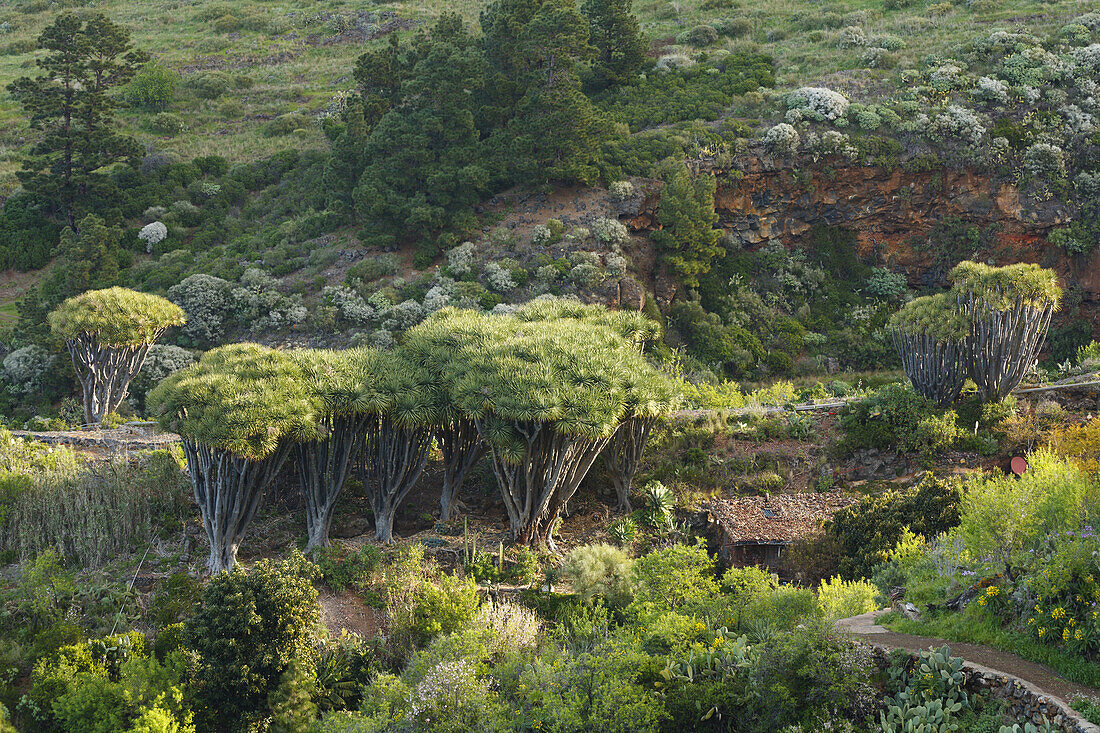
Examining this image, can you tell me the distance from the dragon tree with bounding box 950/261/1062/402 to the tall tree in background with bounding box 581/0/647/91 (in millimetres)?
25857

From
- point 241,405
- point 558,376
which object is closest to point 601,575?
point 558,376

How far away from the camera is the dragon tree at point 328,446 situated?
1905cm

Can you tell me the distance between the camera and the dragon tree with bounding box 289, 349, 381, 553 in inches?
750

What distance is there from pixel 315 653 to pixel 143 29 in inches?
2630

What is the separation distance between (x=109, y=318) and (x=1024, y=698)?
24531mm

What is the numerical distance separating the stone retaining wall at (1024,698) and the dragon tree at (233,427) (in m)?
12.3

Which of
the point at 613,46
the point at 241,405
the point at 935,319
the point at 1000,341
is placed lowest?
the point at 1000,341

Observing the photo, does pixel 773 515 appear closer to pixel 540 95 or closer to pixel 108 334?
pixel 108 334

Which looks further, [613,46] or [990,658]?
[613,46]

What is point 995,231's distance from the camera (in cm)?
3694

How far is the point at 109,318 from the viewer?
2631 cm

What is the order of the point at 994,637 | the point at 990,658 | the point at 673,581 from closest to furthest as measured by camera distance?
the point at 990,658
the point at 994,637
the point at 673,581

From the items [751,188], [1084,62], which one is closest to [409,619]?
[751,188]

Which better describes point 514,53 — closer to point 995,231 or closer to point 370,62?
point 370,62
